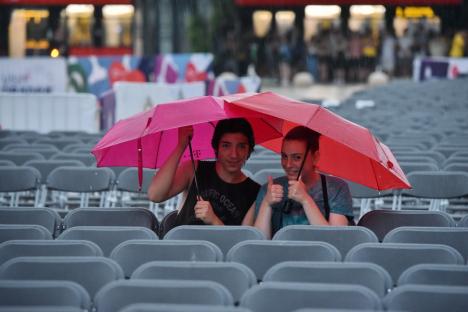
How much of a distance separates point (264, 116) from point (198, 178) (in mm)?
661

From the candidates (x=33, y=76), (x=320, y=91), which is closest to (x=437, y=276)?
(x=33, y=76)

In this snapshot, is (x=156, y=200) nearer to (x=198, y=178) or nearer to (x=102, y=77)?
(x=198, y=178)

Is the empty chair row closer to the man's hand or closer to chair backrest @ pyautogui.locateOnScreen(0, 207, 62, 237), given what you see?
the man's hand

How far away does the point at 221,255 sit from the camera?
23.6ft

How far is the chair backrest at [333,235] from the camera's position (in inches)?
305

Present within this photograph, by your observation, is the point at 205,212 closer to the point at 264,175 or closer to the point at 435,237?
the point at 435,237

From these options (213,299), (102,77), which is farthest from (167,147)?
(102,77)

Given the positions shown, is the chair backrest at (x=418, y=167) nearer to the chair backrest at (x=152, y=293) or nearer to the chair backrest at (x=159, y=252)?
the chair backrest at (x=159, y=252)

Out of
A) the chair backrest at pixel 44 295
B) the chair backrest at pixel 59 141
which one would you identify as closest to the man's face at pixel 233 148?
the chair backrest at pixel 44 295

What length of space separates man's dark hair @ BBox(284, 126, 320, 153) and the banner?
16629 millimetres

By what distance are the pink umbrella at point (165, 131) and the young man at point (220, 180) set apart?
0.13m

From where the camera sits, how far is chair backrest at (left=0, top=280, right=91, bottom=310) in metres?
5.81

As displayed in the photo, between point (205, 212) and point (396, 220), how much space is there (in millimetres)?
1462

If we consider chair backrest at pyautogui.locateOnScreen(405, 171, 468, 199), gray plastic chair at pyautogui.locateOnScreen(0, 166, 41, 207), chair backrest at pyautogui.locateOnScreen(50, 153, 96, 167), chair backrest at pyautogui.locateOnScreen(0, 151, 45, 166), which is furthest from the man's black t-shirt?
chair backrest at pyautogui.locateOnScreen(0, 151, 45, 166)
